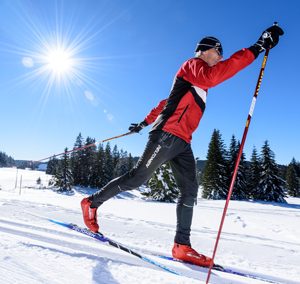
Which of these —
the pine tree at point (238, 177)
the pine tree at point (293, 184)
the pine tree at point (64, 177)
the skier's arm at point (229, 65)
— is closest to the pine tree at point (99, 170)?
the pine tree at point (64, 177)

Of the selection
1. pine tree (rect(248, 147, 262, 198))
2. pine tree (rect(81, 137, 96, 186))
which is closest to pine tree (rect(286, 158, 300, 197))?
pine tree (rect(248, 147, 262, 198))

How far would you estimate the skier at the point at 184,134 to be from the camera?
118 inches

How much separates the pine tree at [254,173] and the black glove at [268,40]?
44.9 m

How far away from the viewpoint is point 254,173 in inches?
1834

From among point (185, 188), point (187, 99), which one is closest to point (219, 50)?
point (187, 99)

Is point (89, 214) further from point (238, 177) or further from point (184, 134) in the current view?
point (238, 177)

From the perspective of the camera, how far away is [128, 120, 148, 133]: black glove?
4.30 m

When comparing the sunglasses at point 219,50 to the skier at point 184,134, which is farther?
the sunglasses at point 219,50

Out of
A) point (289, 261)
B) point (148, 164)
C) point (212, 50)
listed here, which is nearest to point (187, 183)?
point (148, 164)

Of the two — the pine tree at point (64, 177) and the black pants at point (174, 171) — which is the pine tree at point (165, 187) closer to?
the black pants at point (174, 171)

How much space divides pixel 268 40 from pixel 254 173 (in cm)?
4693

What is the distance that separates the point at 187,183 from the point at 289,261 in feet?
5.97

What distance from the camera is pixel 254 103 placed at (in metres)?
2.91

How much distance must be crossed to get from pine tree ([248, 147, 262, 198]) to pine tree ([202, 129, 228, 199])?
5406 mm
